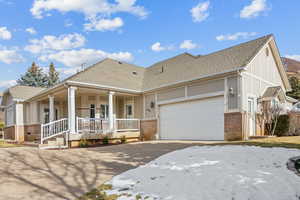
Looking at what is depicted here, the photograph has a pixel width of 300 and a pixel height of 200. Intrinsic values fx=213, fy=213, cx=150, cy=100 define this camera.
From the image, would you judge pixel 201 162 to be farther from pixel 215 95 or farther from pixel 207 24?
pixel 207 24

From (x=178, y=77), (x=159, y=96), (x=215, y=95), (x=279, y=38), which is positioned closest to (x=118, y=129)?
(x=159, y=96)

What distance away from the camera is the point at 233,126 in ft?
32.9

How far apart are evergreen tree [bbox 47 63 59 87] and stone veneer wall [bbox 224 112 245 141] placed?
1621 inches

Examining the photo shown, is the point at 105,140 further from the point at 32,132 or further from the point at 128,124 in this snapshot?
the point at 32,132

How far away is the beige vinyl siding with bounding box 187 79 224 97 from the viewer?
1083 cm

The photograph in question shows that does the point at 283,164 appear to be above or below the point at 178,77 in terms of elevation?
below

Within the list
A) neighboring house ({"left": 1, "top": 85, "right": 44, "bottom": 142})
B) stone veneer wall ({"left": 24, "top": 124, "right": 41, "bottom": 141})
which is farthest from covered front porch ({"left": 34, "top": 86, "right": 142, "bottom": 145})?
neighboring house ({"left": 1, "top": 85, "right": 44, "bottom": 142})

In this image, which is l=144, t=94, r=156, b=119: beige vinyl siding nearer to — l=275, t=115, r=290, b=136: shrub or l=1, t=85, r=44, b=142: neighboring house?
l=275, t=115, r=290, b=136: shrub

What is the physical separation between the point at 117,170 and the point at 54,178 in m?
1.44

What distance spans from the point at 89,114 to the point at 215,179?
11.7 m

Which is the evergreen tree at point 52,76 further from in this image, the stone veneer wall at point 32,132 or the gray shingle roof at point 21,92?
the stone veneer wall at point 32,132

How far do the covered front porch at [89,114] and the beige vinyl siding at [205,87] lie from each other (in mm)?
4361

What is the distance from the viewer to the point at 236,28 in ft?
45.2

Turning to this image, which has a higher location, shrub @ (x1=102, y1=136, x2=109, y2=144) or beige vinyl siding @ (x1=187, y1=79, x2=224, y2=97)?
beige vinyl siding @ (x1=187, y1=79, x2=224, y2=97)
